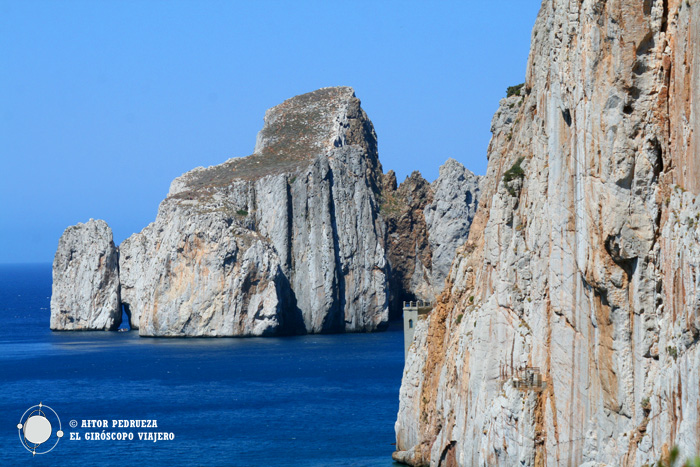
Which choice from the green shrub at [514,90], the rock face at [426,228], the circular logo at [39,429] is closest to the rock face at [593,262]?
the green shrub at [514,90]

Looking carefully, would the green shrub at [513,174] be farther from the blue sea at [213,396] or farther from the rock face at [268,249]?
the rock face at [268,249]

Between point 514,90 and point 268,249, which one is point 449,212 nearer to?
point 268,249

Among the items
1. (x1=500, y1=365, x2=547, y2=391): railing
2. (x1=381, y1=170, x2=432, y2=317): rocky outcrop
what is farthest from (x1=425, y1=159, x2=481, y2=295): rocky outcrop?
(x1=500, y1=365, x2=547, y2=391): railing

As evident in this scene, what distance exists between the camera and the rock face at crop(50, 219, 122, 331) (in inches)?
5684

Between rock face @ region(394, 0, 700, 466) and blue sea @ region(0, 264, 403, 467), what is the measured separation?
13981 mm

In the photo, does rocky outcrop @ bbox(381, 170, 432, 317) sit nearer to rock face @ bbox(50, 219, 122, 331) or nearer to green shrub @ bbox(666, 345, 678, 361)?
rock face @ bbox(50, 219, 122, 331)

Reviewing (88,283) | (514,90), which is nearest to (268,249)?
(88,283)

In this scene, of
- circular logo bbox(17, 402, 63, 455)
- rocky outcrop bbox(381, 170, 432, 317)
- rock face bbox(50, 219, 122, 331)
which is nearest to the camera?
circular logo bbox(17, 402, 63, 455)

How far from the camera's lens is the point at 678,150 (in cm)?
3155

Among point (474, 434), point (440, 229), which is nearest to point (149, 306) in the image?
point (440, 229)

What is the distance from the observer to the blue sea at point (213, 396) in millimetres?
61312

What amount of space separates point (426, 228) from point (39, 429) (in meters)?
93.9

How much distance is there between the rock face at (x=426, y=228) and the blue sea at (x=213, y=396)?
20745 mm

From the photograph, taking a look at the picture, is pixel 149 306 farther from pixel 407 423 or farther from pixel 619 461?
pixel 619 461
